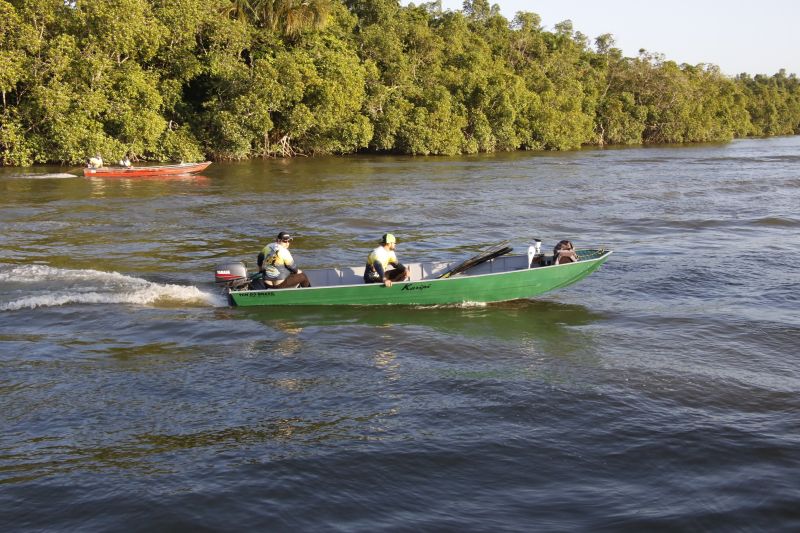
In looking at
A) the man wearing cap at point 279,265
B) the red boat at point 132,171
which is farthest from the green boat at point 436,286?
the red boat at point 132,171

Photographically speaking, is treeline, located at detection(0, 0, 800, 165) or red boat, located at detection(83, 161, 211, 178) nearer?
red boat, located at detection(83, 161, 211, 178)

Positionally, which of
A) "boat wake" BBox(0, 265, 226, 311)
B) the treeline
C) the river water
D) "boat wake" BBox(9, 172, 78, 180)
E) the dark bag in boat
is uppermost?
the treeline

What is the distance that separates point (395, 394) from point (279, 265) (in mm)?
4479

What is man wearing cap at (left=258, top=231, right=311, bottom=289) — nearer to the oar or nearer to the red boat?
the oar

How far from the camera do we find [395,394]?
9.79m

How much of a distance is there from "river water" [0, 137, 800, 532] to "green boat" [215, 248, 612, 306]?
0.98 ft

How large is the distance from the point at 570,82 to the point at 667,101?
1475 cm

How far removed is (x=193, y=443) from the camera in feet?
27.0

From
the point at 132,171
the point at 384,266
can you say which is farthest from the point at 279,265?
the point at 132,171

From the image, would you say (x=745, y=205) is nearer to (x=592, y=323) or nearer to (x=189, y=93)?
(x=592, y=323)

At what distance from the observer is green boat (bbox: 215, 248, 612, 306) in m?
13.3

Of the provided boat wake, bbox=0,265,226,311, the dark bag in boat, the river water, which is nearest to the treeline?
the river water

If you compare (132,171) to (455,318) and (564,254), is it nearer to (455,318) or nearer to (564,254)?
(455,318)

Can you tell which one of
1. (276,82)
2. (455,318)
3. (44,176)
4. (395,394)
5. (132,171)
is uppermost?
(276,82)
